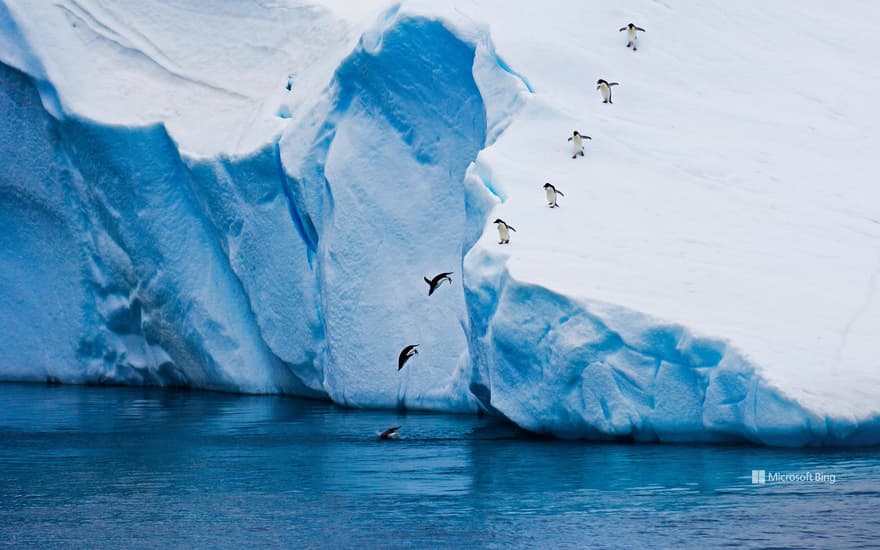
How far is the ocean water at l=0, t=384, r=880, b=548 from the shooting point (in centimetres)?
710

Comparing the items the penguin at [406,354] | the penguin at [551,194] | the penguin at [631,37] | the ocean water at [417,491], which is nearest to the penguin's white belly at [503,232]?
the penguin at [551,194]

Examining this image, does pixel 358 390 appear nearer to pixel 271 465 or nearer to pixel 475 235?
pixel 475 235

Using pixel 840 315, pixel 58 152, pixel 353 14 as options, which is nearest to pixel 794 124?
pixel 840 315

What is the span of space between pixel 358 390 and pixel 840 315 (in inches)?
229

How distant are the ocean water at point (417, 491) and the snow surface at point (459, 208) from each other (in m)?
0.62

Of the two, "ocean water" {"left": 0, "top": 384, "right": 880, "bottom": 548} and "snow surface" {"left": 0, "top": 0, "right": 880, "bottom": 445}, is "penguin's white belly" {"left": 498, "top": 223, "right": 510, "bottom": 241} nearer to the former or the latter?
"snow surface" {"left": 0, "top": 0, "right": 880, "bottom": 445}

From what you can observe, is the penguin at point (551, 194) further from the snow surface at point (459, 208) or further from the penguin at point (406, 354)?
the penguin at point (406, 354)

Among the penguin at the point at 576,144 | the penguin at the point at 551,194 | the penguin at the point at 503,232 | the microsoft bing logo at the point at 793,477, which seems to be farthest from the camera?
the penguin at the point at 576,144

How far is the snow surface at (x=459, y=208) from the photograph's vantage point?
32.5 ft

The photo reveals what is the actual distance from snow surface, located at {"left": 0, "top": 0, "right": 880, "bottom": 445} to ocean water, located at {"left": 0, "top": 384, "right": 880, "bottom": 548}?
2.03 ft

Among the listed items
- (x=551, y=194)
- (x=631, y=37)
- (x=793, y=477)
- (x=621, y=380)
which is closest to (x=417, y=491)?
(x=621, y=380)

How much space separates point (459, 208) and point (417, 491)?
19.7 feet

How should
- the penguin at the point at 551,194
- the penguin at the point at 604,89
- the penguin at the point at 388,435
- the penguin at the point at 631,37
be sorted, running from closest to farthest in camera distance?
the penguin at the point at 388,435 < the penguin at the point at 551,194 < the penguin at the point at 604,89 < the penguin at the point at 631,37

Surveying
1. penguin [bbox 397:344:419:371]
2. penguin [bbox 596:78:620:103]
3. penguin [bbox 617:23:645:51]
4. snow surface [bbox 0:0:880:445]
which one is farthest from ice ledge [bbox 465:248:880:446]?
penguin [bbox 617:23:645:51]
